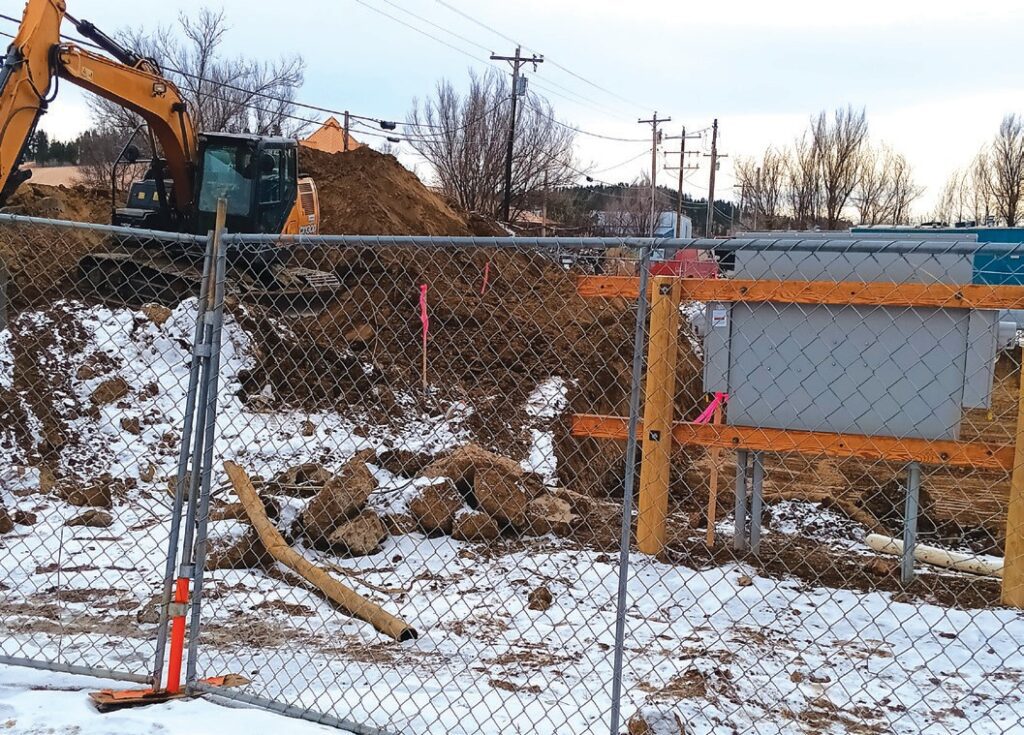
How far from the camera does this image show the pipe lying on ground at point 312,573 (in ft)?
17.2

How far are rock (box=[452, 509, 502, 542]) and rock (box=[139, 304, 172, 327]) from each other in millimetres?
6849

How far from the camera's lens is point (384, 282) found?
626 inches

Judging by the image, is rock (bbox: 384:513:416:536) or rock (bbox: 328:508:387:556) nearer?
rock (bbox: 328:508:387:556)

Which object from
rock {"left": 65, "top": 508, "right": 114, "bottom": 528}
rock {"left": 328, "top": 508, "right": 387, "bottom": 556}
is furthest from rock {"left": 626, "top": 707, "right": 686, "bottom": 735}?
rock {"left": 65, "top": 508, "right": 114, "bottom": 528}

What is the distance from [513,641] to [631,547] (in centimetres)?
189

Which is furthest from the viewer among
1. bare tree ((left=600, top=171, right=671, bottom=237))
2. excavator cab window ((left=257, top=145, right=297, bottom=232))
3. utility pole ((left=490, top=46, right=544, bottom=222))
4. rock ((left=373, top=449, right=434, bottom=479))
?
bare tree ((left=600, top=171, right=671, bottom=237))

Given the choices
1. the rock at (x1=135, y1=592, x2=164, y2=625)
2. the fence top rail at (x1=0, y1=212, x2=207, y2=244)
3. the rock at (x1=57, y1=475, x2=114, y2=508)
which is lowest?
the rock at (x1=135, y1=592, x2=164, y2=625)

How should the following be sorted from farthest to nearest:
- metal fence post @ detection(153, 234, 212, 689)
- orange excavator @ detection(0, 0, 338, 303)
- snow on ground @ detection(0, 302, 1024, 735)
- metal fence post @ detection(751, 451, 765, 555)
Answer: orange excavator @ detection(0, 0, 338, 303), metal fence post @ detection(751, 451, 765, 555), snow on ground @ detection(0, 302, 1024, 735), metal fence post @ detection(153, 234, 212, 689)

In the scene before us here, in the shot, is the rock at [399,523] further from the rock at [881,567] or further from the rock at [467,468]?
the rock at [881,567]

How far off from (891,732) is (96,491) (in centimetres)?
665

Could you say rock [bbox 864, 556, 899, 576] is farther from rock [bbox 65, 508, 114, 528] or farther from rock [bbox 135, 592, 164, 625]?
rock [bbox 65, 508, 114, 528]

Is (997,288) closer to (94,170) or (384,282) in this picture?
(384,282)

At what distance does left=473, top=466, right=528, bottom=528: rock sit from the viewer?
7234 millimetres

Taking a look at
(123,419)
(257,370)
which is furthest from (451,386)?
(123,419)
